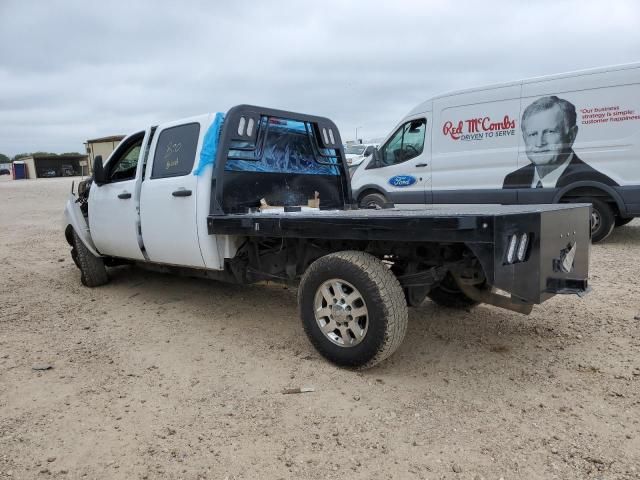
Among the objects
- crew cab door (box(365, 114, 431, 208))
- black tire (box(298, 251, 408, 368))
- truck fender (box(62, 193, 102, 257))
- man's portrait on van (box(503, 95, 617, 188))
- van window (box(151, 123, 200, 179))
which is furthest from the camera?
crew cab door (box(365, 114, 431, 208))

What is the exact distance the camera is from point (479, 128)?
8359 mm

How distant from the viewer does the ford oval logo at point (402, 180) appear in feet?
30.7

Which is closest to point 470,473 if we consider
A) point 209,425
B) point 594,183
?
point 209,425

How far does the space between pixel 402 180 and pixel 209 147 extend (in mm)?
5689

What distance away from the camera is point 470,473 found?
2.33 meters

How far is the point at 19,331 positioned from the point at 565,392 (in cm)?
433

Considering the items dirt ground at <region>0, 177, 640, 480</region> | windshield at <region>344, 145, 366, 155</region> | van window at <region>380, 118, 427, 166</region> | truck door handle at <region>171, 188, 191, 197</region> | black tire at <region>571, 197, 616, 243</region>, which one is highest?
windshield at <region>344, 145, 366, 155</region>

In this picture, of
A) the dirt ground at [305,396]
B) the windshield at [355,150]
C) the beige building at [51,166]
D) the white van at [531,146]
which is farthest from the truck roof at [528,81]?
the beige building at [51,166]

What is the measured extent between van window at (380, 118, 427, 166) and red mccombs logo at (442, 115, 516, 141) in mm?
511

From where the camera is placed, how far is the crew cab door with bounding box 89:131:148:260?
5156mm

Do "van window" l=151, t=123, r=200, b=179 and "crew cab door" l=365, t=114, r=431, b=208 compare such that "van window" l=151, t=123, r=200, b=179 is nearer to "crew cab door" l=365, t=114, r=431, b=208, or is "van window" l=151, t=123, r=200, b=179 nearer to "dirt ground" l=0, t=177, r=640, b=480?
"dirt ground" l=0, t=177, r=640, b=480

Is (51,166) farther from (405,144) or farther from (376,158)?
(405,144)

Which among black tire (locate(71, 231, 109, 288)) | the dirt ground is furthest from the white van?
black tire (locate(71, 231, 109, 288))

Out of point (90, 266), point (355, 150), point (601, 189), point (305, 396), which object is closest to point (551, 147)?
point (601, 189)
